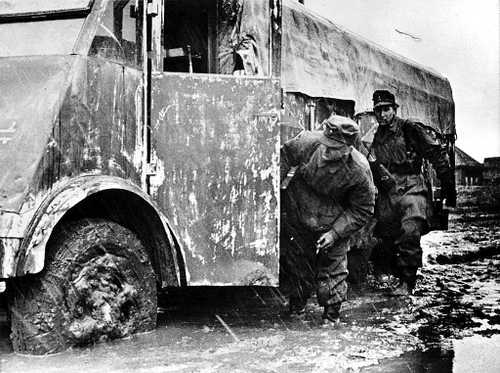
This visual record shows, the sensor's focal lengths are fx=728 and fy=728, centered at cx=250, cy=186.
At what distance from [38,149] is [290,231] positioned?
2473 millimetres

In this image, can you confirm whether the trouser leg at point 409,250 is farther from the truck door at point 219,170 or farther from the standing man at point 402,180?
the truck door at point 219,170

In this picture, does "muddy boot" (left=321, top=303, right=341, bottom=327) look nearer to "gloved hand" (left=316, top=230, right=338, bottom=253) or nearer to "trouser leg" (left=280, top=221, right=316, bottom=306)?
"trouser leg" (left=280, top=221, right=316, bottom=306)

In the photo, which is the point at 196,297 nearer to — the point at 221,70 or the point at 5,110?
the point at 221,70

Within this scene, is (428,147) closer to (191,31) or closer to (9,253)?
(191,31)

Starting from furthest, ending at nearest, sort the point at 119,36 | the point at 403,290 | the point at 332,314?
the point at 403,290, the point at 332,314, the point at 119,36

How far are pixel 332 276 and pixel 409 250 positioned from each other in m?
1.86

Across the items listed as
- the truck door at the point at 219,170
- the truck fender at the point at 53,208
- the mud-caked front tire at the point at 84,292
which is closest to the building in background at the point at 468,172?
the truck door at the point at 219,170

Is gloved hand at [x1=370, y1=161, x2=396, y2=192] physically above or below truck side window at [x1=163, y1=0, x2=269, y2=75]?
below

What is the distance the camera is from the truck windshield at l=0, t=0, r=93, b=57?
448 cm

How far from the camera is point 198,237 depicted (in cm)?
495

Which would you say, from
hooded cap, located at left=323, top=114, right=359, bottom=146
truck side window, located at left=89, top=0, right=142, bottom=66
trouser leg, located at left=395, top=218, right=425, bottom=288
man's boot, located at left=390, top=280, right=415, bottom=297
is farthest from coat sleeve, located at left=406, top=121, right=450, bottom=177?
truck side window, located at left=89, top=0, right=142, bottom=66

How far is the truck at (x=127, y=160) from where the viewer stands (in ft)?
13.5

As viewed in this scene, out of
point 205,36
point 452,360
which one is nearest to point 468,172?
point 205,36

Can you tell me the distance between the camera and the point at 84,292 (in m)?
4.32
